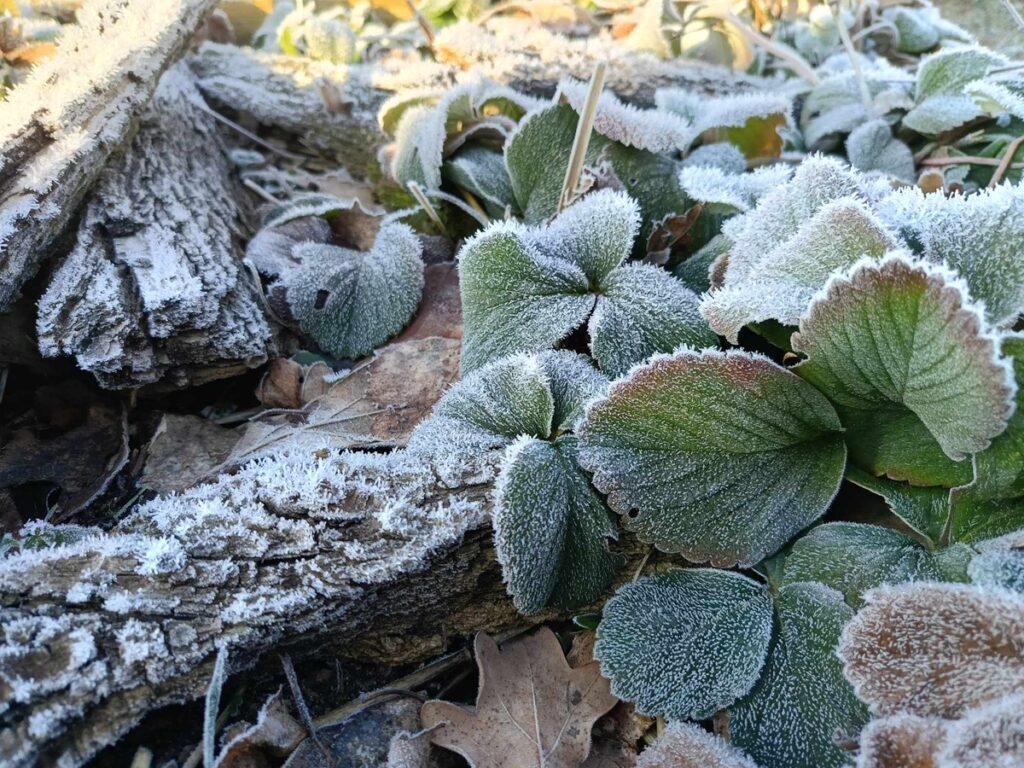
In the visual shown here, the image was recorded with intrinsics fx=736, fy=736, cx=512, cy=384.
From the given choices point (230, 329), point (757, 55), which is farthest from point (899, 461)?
point (757, 55)

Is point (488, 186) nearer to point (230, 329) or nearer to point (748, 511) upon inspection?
point (230, 329)

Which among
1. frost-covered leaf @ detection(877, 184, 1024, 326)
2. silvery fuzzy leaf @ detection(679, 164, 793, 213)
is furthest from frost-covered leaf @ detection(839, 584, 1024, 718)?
silvery fuzzy leaf @ detection(679, 164, 793, 213)

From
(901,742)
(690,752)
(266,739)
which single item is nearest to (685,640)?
(690,752)

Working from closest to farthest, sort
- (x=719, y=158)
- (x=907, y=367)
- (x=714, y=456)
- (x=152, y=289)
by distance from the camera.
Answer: (x=907, y=367) < (x=714, y=456) < (x=152, y=289) < (x=719, y=158)

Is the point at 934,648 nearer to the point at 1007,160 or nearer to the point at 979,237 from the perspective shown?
the point at 979,237

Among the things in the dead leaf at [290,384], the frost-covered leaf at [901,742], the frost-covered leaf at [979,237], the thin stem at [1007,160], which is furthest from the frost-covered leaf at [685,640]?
the thin stem at [1007,160]

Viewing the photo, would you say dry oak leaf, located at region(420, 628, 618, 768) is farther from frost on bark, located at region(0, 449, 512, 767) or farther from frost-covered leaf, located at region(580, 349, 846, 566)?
frost-covered leaf, located at region(580, 349, 846, 566)

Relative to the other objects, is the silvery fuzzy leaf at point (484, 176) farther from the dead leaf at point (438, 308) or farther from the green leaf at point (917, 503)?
the green leaf at point (917, 503)
